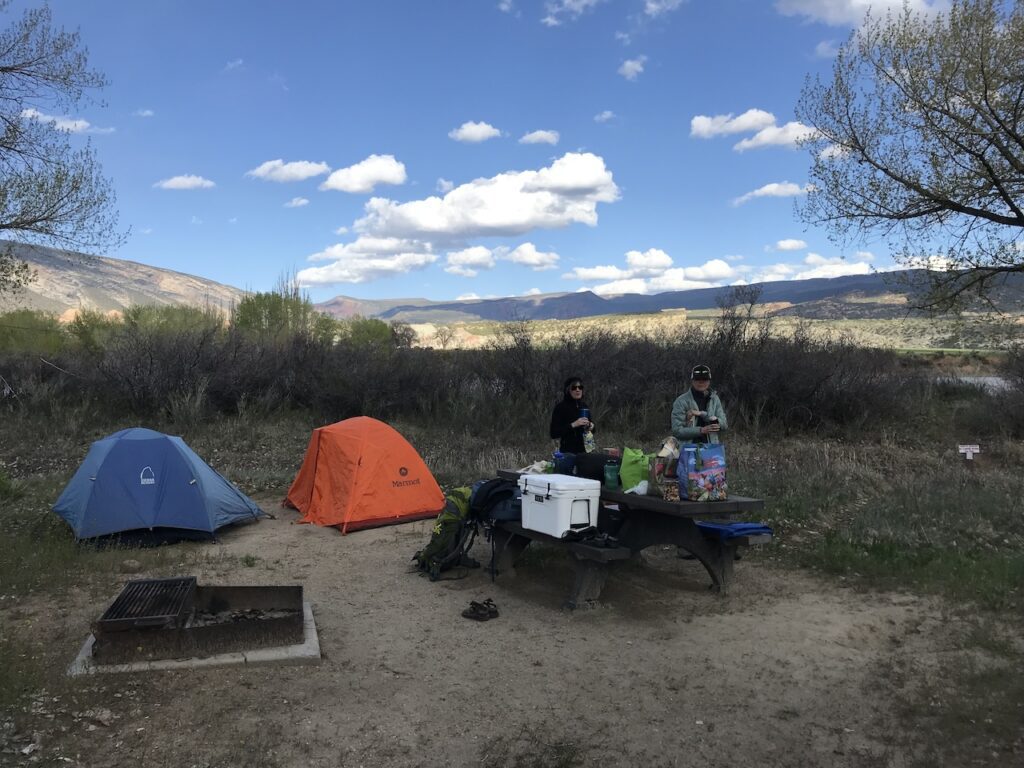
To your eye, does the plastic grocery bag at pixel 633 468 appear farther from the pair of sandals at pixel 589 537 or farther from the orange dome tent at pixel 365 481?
the orange dome tent at pixel 365 481

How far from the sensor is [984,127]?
10609mm

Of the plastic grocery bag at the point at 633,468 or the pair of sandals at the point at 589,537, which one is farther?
the plastic grocery bag at the point at 633,468

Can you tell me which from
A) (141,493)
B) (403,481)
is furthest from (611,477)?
(141,493)

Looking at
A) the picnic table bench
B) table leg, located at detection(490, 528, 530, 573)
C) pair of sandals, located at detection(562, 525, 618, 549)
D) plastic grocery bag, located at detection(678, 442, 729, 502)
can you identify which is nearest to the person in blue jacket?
plastic grocery bag, located at detection(678, 442, 729, 502)

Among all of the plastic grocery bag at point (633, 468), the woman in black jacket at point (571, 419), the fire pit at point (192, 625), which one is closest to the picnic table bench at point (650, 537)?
the plastic grocery bag at point (633, 468)

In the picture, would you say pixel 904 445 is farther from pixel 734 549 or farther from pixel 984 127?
pixel 734 549

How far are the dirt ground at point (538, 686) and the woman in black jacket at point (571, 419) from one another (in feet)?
4.55

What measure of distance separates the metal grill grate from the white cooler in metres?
2.72

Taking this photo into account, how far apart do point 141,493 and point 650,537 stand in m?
5.70

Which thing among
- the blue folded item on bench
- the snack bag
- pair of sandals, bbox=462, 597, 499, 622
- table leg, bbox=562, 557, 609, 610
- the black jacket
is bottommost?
pair of sandals, bbox=462, 597, 499, 622

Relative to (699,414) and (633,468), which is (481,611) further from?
(699,414)

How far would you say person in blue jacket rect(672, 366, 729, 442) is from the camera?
5918 mm

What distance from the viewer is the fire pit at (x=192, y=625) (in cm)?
455

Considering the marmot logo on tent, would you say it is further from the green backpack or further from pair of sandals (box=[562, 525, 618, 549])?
pair of sandals (box=[562, 525, 618, 549])
